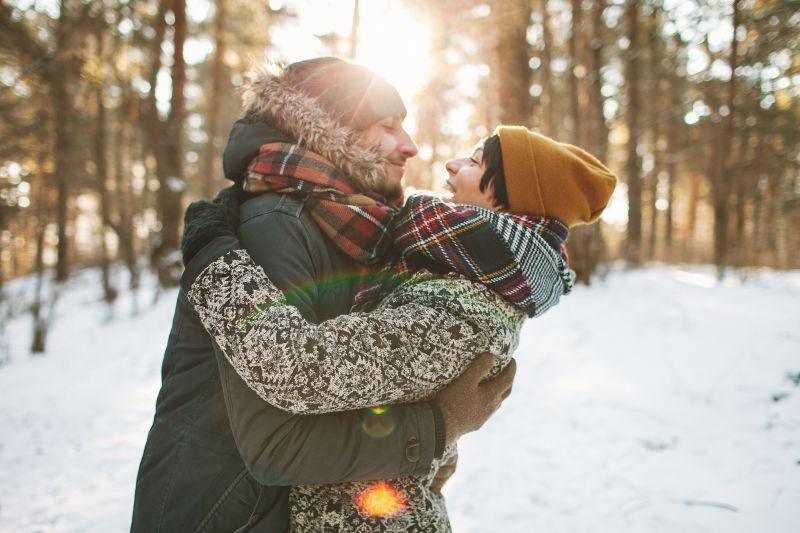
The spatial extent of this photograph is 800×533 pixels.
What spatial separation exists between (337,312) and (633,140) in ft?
37.6

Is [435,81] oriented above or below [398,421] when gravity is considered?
above

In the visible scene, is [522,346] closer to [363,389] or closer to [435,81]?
[363,389]

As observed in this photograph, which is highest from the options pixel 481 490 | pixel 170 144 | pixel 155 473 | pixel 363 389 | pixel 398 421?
pixel 170 144

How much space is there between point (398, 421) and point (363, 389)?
160 millimetres

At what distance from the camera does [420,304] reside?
127cm

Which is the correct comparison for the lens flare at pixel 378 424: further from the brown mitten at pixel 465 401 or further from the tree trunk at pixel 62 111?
the tree trunk at pixel 62 111

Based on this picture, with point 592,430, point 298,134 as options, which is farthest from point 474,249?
point 592,430

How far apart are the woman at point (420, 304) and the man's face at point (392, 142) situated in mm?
185

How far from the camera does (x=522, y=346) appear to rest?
6566mm

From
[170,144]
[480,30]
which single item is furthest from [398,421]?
[170,144]

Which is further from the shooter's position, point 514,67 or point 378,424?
point 514,67

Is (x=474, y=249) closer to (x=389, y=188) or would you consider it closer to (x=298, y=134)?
(x=389, y=188)

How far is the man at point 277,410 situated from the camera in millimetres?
1164

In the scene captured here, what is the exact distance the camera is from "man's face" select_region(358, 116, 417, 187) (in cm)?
159
